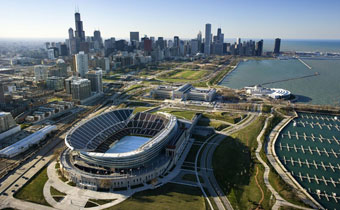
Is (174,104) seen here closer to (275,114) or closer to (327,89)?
(275,114)

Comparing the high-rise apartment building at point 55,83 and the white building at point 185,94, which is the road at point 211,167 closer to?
the white building at point 185,94

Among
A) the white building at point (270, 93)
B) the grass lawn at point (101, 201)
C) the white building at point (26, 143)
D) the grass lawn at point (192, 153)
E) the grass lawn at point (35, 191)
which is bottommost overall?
the grass lawn at point (101, 201)

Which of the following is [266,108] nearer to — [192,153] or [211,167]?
[192,153]

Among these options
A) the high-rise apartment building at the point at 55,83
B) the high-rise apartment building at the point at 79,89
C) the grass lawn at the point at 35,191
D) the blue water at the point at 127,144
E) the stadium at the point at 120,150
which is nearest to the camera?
the grass lawn at the point at 35,191

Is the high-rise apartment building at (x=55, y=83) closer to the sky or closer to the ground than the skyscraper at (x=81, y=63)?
closer to the ground

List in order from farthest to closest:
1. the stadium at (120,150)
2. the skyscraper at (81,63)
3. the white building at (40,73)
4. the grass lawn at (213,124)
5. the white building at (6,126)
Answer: the skyscraper at (81,63), the white building at (40,73), the grass lawn at (213,124), the white building at (6,126), the stadium at (120,150)

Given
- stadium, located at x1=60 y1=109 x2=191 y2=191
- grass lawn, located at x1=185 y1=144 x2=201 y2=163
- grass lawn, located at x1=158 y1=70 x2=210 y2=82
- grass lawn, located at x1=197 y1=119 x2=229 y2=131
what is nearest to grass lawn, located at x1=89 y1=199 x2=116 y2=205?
stadium, located at x1=60 y1=109 x2=191 y2=191

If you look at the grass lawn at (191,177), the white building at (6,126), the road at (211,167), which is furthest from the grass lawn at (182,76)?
the grass lawn at (191,177)

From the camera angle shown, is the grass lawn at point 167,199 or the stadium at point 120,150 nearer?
the grass lawn at point 167,199

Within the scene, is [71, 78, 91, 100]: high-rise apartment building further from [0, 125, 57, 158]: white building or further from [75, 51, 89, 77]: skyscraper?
[75, 51, 89, 77]: skyscraper
